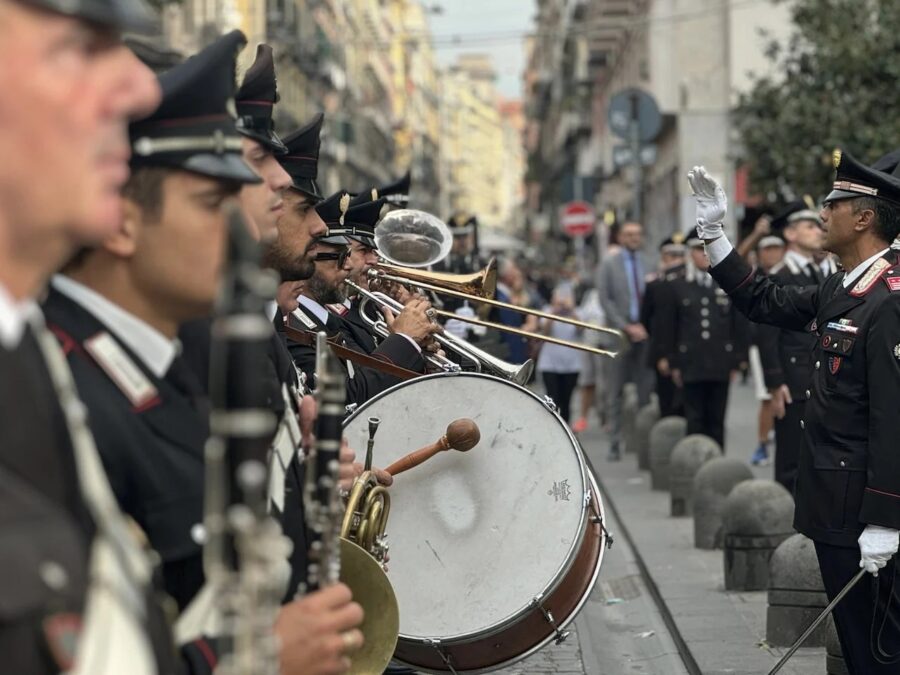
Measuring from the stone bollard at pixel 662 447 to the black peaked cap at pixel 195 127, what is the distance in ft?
36.4

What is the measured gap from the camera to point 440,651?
542cm

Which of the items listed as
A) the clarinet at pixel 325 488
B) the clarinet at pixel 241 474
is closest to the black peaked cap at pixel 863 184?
the clarinet at pixel 325 488

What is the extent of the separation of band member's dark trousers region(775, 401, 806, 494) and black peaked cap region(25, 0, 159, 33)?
9.20 meters

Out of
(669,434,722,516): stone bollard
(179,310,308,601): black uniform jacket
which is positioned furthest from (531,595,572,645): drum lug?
(669,434,722,516): stone bollard

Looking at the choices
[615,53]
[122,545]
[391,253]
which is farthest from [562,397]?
[615,53]

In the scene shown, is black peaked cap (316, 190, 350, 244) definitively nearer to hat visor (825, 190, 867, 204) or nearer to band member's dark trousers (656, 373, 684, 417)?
hat visor (825, 190, 867, 204)

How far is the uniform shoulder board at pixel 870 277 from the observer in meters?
5.67

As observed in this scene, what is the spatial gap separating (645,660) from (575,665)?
1.09 ft

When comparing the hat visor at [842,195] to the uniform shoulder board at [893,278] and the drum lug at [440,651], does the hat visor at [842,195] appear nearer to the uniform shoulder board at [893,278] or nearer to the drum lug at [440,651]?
the uniform shoulder board at [893,278]

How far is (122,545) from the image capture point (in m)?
2.22

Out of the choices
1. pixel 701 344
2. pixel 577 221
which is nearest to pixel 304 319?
pixel 701 344

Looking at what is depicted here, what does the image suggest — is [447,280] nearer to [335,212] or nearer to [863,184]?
[335,212]

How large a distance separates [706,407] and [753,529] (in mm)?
5629

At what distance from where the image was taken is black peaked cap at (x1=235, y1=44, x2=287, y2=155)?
3836mm
